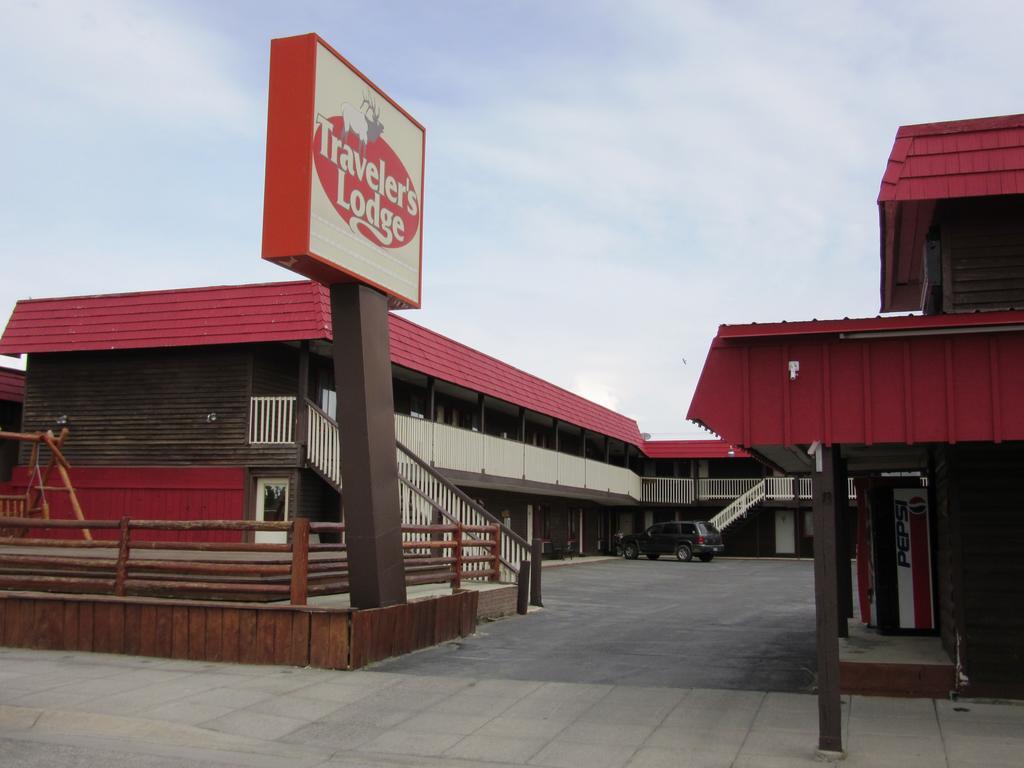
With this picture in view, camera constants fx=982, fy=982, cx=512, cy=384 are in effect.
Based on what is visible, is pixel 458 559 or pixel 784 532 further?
pixel 784 532

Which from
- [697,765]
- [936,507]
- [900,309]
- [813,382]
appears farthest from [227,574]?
[900,309]

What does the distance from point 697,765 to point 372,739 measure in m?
2.64

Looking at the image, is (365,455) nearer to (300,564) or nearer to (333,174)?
(300,564)

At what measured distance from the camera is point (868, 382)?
8016mm

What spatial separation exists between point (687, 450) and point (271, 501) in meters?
28.8

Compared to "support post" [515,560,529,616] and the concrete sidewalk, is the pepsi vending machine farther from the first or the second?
"support post" [515,560,529,616]

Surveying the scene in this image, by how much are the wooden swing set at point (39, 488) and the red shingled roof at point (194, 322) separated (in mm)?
2344

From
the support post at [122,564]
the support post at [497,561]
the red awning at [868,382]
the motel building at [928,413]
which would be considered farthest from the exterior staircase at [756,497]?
the red awning at [868,382]

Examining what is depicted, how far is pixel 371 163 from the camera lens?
11.6 metres

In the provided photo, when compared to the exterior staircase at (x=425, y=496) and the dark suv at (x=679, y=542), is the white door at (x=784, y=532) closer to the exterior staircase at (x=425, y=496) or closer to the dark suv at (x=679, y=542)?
the dark suv at (x=679, y=542)

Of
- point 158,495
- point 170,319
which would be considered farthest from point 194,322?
point 158,495

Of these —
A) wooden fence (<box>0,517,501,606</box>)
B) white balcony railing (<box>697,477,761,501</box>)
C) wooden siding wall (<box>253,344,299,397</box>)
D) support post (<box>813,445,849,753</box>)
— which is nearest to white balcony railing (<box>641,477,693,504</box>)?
white balcony railing (<box>697,477,761,501</box>)

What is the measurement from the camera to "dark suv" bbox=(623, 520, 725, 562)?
3788 centimetres

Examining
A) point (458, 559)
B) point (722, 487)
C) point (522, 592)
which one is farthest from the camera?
point (722, 487)
